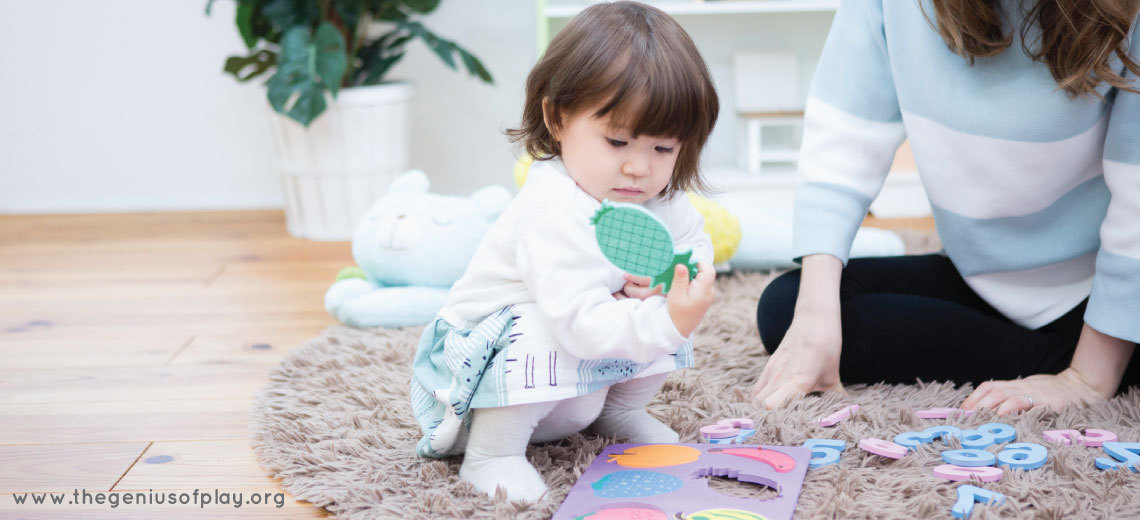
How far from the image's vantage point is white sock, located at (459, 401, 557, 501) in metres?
0.80

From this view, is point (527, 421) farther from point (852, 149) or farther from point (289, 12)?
point (289, 12)

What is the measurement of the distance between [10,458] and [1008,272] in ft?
3.59

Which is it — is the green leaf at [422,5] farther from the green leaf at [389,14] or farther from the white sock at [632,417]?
the white sock at [632,417]

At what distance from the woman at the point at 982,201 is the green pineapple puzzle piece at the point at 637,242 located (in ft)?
1.12

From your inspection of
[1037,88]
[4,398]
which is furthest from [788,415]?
[4,398]

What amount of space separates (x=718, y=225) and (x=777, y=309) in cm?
49

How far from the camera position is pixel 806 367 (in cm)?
102

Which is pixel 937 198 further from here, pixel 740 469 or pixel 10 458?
pixel 10 458

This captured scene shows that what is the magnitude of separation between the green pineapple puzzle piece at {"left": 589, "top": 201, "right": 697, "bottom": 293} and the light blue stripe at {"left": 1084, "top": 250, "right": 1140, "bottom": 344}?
20.0 inches

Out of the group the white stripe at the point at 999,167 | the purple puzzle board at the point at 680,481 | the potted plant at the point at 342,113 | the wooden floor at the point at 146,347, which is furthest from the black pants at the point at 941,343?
the potted plant at the point at 342,113

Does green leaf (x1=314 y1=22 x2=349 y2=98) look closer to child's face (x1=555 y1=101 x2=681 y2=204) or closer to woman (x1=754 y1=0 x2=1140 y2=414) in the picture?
woman (x1=754 y1=0 x2=1140 y2=414)

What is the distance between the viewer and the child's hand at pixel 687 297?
71 centimetres

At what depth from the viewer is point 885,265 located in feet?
3.89

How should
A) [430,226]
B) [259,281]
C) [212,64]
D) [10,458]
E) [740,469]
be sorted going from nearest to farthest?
[740,469]
[10,458]
[430,226]
[259,281]
[212,64]
